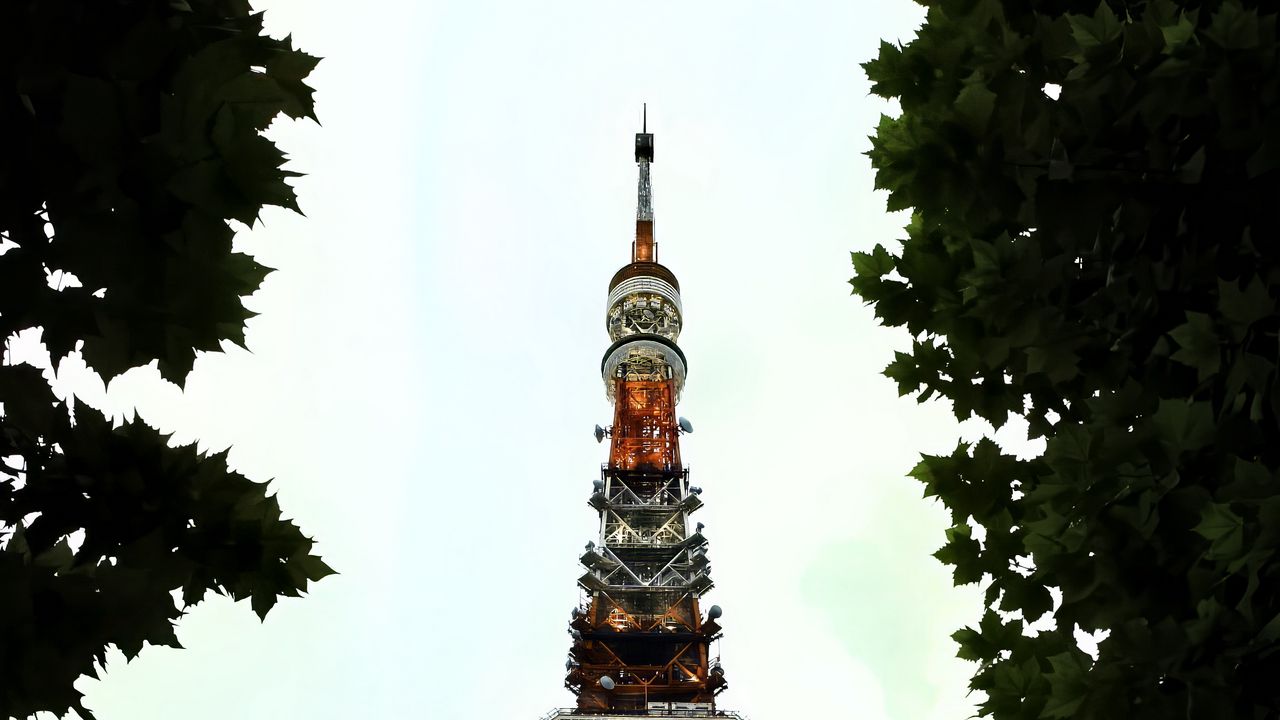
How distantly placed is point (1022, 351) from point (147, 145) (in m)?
4.54

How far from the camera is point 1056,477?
5.28 m

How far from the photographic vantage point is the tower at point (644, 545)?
6244cm

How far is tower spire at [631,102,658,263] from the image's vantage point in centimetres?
9575

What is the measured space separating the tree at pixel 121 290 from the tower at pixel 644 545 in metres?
55.6

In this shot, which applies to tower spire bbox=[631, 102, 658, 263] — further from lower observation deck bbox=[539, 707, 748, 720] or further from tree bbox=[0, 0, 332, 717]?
tree bbox=[0, 0, 332, 717]

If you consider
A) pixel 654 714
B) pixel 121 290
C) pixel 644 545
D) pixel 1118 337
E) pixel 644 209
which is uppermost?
pixel 644 209

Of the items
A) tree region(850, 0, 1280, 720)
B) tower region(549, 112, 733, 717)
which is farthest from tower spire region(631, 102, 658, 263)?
tree region(850, 0, 1280, 720)

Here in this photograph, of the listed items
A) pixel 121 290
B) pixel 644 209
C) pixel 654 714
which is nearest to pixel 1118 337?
pixel 121 290

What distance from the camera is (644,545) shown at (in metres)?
72.9

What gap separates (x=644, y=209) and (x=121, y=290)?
320ft

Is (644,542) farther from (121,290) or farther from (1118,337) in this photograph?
(121,290)

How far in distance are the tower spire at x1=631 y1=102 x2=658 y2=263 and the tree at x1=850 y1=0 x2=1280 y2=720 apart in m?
86.9

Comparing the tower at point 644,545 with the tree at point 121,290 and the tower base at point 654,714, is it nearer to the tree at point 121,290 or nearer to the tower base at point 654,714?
the tower base at point 654,714

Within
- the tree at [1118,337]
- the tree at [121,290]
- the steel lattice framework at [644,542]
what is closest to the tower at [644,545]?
the steel lattice framework at [644,542]
